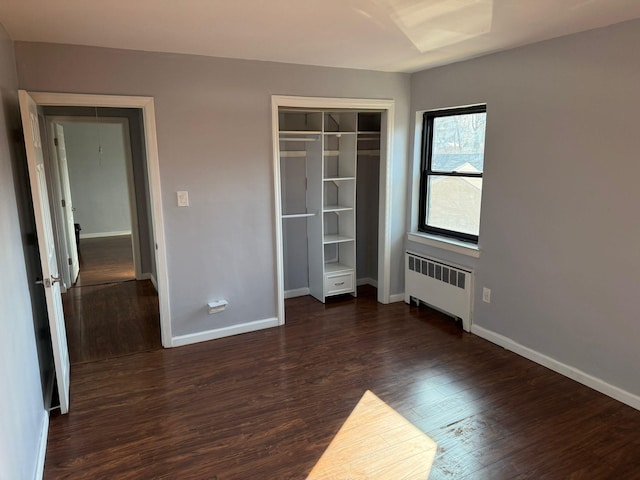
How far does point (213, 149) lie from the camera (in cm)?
355

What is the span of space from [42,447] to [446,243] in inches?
133

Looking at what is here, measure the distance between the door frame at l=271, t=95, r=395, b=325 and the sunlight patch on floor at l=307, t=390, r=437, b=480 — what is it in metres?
1.65

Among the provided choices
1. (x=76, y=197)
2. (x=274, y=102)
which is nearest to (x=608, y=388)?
(x=274, y=102)

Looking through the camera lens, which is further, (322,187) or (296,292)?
(296,292)

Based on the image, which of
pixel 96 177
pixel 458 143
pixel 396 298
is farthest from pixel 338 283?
pixel 96 177

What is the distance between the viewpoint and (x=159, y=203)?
11.3 ft

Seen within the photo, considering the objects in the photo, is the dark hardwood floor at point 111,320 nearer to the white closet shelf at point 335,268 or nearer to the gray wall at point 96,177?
the white closet shelf at point 335,268

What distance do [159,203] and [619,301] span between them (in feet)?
11.0

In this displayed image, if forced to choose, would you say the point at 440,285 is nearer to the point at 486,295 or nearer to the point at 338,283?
the point at 486,295

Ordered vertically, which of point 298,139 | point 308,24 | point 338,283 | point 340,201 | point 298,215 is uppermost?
point 308,24

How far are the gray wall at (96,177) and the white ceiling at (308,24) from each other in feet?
16.1

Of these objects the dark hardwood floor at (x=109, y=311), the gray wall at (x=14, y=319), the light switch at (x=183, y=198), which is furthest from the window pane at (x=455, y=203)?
the gray wall at (x=14, y=319)

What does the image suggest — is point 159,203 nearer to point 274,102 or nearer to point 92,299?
point 274,102

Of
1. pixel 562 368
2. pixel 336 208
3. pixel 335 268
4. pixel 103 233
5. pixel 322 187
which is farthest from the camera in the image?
pixel 103 233
